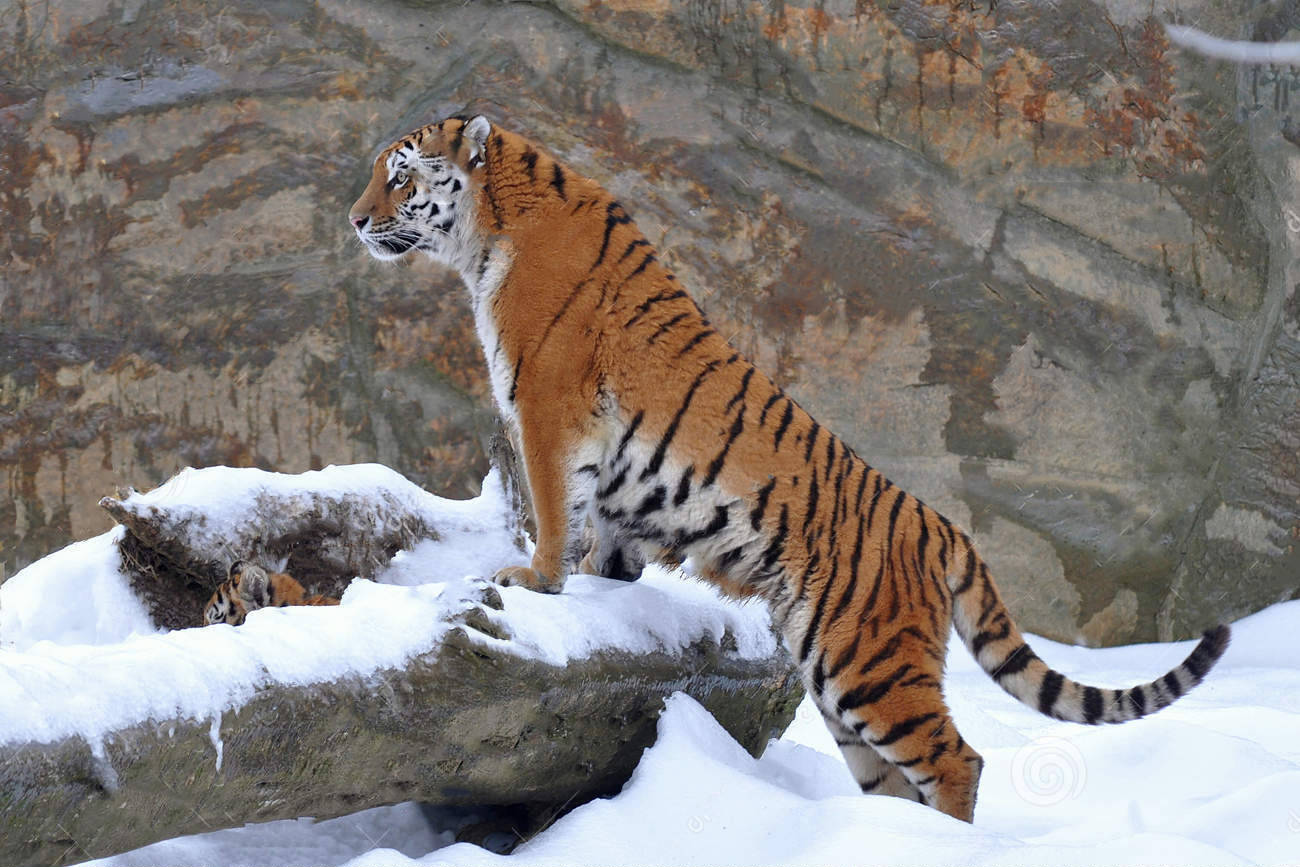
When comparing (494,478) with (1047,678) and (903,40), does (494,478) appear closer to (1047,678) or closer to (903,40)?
(1047,678)

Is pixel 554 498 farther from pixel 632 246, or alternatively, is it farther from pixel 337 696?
pixel 337 696

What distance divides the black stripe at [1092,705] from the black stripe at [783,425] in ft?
3.47

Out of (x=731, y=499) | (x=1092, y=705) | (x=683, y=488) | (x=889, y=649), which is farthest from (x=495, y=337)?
(x=1092, y=705)

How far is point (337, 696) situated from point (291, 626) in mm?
191

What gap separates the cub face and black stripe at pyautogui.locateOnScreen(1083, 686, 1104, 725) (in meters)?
2.14

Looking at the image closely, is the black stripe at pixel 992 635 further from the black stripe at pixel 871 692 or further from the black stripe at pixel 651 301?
the black stripe at pixel 651 301

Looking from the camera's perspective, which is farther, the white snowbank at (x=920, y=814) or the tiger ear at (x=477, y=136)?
the tiger ear at (x=477, y=136)

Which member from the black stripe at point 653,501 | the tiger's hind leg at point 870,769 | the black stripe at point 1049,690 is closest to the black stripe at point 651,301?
the black stripe at point 653,501

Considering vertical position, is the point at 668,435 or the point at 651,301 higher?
the point at 651,301

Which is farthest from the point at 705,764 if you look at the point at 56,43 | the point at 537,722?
the point at 56,43

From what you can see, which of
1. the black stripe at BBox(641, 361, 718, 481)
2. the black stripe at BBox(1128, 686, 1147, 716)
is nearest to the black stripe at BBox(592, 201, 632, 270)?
the black stripe at BBox(641, 361, 718, 481)

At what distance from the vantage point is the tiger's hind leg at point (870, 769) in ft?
12.0

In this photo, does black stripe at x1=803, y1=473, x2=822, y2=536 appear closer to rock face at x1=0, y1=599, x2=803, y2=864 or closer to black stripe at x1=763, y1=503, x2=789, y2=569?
black stripe at x1=763, y1=503, x2=789, y2=569

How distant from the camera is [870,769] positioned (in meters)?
3.67
